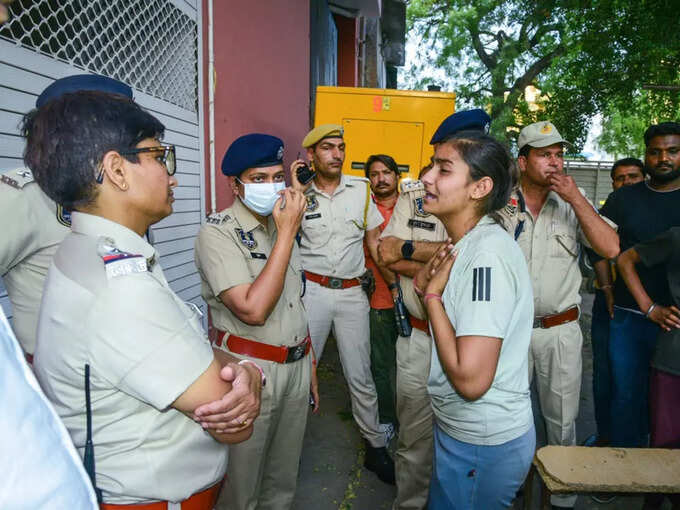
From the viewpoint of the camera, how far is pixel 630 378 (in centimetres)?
313

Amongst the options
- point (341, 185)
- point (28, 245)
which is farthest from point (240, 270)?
point (341, 185)

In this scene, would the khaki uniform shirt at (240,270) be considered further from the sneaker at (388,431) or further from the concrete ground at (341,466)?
the sneaker at (388,431)

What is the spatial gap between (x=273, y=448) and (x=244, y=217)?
1111 mm

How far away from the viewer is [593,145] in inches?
1247

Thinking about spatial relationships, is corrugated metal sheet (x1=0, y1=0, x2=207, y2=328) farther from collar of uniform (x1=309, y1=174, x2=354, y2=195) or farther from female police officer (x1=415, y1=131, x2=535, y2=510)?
female police officer (x1=415, y1=131, x2=535, y2=510)

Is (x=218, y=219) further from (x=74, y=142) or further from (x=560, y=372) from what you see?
(x=560, y=372)

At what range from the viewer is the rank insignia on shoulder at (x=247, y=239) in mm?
2165

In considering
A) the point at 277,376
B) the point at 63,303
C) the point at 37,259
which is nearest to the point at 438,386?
the point at 277,376

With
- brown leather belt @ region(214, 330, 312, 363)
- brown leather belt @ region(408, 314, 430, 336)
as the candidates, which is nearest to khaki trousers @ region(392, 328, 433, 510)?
brown leather belt @ region(408, 314, 430, 336)

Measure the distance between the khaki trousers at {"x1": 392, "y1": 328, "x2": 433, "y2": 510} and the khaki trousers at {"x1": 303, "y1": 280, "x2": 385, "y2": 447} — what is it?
67 centimetres

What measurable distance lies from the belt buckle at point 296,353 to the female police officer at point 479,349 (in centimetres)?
72

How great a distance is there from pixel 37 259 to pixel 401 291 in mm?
1851

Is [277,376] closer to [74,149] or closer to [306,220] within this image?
[74,149]

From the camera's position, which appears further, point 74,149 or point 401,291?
point 401,291
